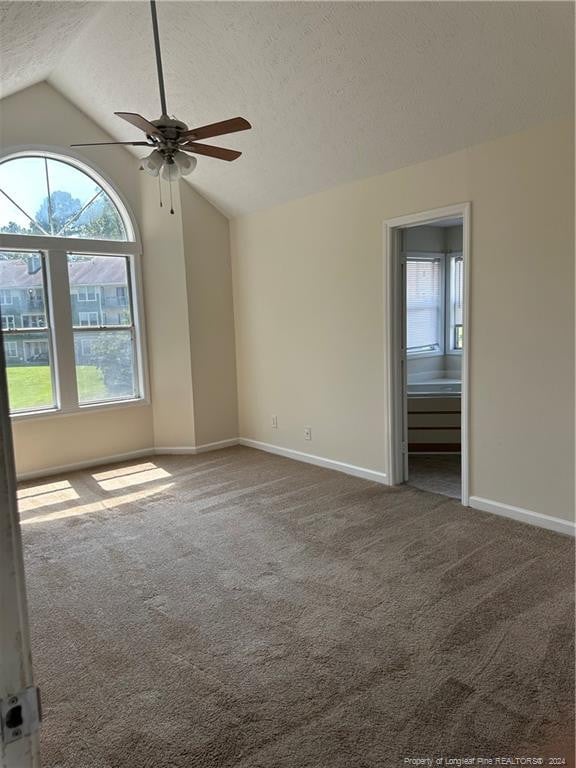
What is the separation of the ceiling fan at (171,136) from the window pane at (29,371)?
258 cm

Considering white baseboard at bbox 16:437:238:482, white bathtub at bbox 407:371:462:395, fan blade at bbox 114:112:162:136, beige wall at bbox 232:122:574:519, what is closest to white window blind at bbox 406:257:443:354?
white bathtub at bbox 407:371:462:395

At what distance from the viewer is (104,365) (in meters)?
5.66

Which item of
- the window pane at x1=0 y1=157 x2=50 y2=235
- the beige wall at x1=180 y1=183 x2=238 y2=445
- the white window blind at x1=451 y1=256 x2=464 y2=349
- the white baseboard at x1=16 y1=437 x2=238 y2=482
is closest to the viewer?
the window pane at x1=0 y1=157 x2=50 y2=235

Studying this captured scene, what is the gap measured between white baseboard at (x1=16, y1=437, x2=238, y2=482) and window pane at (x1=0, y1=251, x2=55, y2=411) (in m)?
0.64

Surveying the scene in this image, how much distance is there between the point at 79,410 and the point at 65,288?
3.99 ft

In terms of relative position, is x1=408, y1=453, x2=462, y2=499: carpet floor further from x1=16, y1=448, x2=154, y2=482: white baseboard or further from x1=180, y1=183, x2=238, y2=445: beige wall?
x1=16, y1=448, x2=154, y2=482: white baseboard

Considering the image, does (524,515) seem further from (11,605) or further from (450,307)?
(450,307)

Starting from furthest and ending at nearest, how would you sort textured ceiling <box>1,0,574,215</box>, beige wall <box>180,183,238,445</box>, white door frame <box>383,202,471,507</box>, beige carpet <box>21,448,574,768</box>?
beige wall <box>180,183,238,445</box> → white door frame <box>383,202,471,507</box> → textured ceiling <box>1,0,574,215</box> → beige carpet <box>21,448,574,768</box>

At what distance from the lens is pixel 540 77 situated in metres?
3.05

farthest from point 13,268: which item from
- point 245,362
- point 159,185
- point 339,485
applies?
point 339,485

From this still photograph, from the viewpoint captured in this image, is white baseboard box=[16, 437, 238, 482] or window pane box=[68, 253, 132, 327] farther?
window pane box=[68, 253, 132, 327]

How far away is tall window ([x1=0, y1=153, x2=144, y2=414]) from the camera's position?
197 inches

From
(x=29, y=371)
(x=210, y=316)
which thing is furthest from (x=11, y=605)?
(x=210, y=316)

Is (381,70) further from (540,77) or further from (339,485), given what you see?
(339,485)
